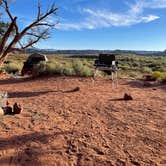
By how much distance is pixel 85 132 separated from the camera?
4.30m

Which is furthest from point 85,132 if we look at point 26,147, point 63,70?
point 63,70

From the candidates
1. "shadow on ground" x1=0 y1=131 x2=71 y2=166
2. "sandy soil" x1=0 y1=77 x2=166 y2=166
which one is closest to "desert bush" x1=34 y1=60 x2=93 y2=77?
"sandy soil" x1=0 y1=77 x2=166 y2=166

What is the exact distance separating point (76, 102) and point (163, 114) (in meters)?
2.22

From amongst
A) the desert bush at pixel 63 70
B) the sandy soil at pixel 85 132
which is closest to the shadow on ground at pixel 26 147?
the sandy soil at pixel 85 132

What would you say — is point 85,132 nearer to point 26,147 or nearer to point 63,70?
point 26,147

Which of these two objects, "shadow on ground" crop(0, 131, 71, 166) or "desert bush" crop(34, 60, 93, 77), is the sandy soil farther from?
"desert bush" crop(34, 60, 93, 77)

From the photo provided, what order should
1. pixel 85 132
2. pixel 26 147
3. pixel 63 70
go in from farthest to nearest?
pixel 63 70
pixel 85 132
pixel 26 147

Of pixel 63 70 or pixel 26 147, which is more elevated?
pixel 63 70

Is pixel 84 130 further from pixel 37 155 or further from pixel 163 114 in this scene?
pixel 163 114

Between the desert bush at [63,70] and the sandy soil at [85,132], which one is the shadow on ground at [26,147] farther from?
the desert bush at [63,70]

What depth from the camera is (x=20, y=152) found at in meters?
3.49

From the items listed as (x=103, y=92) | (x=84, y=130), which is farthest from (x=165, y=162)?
(x=103, y=92)

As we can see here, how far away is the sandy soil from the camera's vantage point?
133 inches

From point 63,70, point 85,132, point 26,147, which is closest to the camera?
point 26,147
